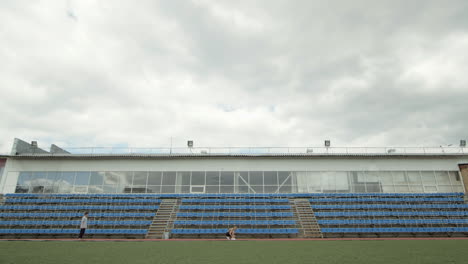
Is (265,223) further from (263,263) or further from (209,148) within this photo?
(263,263)

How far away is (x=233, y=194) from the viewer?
22.5m

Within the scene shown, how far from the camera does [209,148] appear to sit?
82.9 feet

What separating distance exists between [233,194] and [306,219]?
616cm

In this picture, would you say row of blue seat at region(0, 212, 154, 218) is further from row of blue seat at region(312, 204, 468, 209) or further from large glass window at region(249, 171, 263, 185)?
row of blue seat at region(312, 204, 468, 209)

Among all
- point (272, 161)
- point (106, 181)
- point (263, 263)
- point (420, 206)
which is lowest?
point (263, 263)

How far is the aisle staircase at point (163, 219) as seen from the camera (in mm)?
18266

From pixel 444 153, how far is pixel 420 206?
7.01 m

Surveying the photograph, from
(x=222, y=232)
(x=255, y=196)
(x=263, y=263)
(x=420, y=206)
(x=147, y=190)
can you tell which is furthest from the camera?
(x=147, y=190)

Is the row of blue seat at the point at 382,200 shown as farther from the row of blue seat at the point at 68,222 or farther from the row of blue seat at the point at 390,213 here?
the row of blue seat at the point at 68,222

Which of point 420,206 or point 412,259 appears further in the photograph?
point 420,206

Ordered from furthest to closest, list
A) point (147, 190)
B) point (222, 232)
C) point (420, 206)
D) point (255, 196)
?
point (147, 190) → point (255, 196) → point (420, 206) → point (222, 232)

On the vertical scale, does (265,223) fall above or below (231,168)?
below

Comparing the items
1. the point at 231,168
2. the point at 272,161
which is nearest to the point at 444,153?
the point at 272,161

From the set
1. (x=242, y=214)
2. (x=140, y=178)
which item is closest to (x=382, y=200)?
(x=242, y=214)
